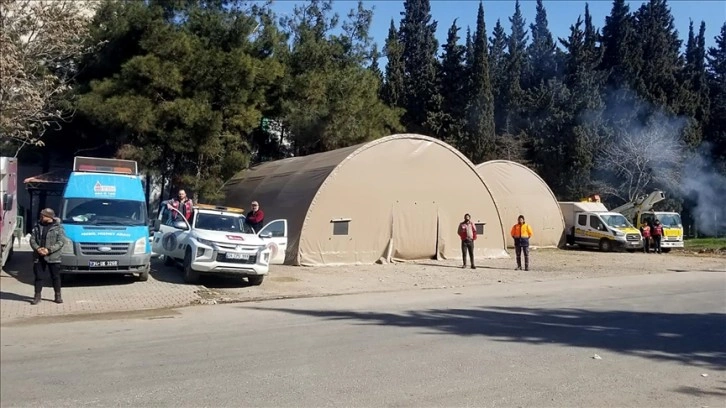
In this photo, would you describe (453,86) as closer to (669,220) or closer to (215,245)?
(669,220)

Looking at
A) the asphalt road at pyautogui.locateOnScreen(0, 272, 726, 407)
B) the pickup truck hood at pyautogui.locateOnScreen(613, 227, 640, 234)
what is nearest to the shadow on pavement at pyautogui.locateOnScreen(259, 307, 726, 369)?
the asphalt road at pyautogui.locateOnScreen(0, 272, 726, 407)

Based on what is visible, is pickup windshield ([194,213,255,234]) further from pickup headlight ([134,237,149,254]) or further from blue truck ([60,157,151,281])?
pickup headlight ([134,237,149,254])

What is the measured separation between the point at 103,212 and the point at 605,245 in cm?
2576

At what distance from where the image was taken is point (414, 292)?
54.1ft

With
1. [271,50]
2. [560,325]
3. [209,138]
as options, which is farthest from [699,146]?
[560,325]

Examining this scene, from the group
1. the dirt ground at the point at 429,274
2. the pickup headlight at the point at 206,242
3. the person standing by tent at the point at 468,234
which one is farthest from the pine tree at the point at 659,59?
the pickup headlight at the point at 206,242

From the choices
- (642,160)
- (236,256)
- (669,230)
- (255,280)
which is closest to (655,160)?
(642,160)

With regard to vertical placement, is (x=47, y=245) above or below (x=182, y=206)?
below

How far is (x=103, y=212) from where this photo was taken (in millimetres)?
15656

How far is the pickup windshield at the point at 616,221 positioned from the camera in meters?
33.8

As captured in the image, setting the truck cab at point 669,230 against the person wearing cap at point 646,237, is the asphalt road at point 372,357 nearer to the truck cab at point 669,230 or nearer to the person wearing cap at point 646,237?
the person wearing cap at point 646,237

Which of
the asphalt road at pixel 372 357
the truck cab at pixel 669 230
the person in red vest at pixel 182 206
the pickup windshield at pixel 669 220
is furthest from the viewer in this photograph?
the pickup windshield at pixel 669 220

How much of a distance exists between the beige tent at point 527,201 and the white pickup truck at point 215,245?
691 inches

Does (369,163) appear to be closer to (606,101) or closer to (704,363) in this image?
(704,363)
